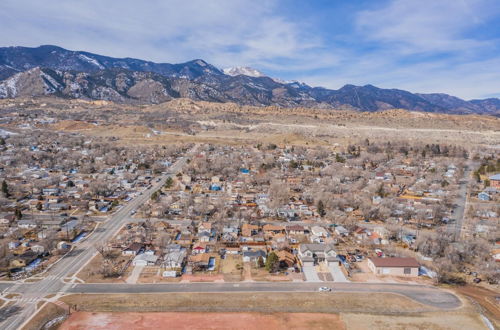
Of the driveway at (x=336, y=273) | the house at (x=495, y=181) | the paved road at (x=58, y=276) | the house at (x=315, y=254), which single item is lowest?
the paved road at (x=58, y=276)

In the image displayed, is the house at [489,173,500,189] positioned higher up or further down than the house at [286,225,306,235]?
higher up

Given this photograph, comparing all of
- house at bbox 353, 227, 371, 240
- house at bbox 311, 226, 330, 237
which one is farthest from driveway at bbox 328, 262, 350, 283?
house at bbox 353, 227, 371, 240

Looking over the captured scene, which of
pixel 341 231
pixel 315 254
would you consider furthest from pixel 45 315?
pixel 341 231

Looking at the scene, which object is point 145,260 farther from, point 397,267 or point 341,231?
point 397,267

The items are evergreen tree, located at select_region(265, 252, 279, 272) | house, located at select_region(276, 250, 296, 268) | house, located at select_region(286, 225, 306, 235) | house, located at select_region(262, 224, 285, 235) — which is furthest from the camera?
house, located at select_region(262, 224, 285, 235)

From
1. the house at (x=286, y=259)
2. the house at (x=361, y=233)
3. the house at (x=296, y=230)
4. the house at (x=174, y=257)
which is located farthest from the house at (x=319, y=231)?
the house at (x=174, y=257)

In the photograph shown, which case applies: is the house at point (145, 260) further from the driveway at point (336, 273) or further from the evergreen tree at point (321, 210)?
the evergreen tree at point (321, 210)

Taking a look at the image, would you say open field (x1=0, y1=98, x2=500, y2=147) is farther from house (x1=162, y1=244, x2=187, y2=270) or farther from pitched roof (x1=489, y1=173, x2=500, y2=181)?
house (x1=162, y1=244, x2=187, y2=270)
